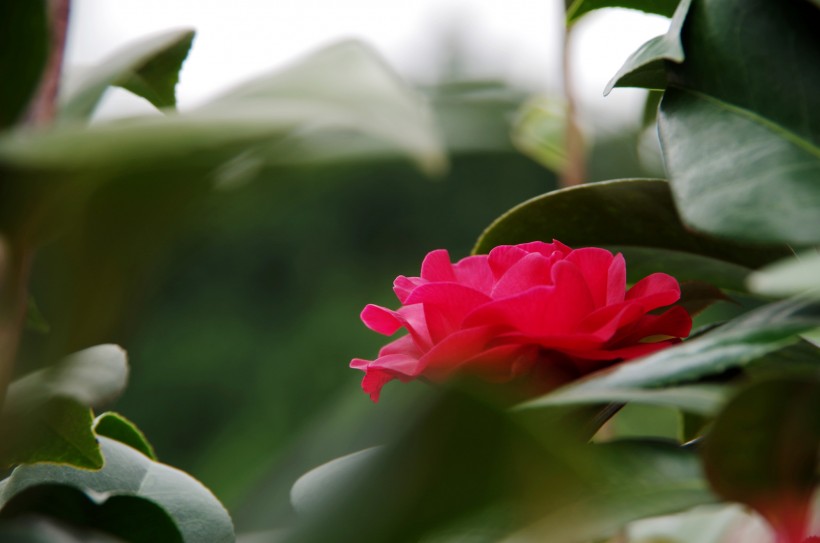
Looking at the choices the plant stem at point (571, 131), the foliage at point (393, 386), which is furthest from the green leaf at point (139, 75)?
the plant stem at point (571, 131)

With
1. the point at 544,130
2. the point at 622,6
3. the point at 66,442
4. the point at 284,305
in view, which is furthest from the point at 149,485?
the point at 284,305

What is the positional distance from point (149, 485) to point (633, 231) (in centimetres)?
Answer: 23

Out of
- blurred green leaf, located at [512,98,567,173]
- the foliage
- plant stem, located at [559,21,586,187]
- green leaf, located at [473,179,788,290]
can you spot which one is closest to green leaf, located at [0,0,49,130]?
the foliage

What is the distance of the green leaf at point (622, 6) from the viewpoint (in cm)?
39

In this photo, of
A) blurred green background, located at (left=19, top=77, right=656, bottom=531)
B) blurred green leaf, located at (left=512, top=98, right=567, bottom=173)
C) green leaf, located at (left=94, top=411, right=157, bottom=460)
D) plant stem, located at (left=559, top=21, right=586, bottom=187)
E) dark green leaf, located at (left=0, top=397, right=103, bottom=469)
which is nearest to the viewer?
dark green leaf, located at (left=0, top=397, right=103, bottom=469)

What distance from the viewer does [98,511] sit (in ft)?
0.93

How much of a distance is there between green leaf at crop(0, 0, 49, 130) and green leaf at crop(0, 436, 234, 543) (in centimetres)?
17

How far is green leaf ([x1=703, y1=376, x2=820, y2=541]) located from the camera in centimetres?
23

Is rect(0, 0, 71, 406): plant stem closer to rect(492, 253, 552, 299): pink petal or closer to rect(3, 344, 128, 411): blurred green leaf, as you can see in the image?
rect(3, 344, 128, 411): blurred green leaf

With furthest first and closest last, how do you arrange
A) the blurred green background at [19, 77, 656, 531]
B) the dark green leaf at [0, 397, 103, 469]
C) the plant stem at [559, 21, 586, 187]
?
the blurred green background at [19, 77, 656, 531], the plant stem at [559, 21, 586, 187], the dark green leaf at [0, 397, 103, 469]

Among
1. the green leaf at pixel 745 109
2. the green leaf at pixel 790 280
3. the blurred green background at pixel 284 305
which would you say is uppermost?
the green leaf at pixel 745 109

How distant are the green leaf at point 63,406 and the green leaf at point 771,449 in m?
0.17

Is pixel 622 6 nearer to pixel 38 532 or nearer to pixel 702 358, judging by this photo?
pixel 702 358

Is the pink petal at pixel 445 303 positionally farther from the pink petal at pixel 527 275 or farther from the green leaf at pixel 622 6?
the green leaf at pixel 622 6
